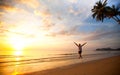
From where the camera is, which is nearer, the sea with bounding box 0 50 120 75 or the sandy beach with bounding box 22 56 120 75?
the sandy beach with bounding box 22 56 120 75

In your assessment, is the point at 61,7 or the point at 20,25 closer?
the point at 20,25

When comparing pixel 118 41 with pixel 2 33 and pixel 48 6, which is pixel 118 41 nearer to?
pixel 48 6

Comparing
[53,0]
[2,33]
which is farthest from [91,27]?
[2,33]

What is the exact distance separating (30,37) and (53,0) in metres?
1.29

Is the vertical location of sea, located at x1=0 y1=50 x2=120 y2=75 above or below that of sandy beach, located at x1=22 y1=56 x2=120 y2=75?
above

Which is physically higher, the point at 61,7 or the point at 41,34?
the point at 61,7

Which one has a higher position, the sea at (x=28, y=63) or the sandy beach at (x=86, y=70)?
the sea at (x=28, y=63)

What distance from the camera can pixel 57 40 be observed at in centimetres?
730

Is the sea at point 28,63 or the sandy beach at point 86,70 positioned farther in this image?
the sea at point 28,63

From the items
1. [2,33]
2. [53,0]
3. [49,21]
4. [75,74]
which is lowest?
[75,74]

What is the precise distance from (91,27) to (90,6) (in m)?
1.26

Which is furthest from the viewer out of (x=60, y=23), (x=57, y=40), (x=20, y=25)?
(x=57, y=40)

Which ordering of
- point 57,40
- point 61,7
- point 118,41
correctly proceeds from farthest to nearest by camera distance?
1. point 118,41
2. point 57,40
3. point 61,7

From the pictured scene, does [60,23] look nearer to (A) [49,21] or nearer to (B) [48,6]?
(A) [49,21]
